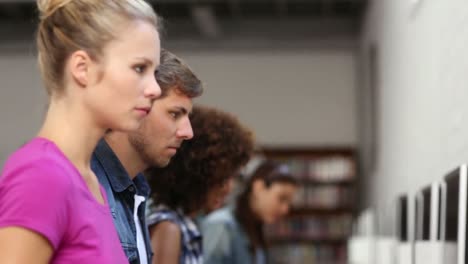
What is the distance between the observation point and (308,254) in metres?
10.7

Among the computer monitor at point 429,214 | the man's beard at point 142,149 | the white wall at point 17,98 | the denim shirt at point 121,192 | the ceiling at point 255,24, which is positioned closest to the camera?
the denim shirt at point 121,192

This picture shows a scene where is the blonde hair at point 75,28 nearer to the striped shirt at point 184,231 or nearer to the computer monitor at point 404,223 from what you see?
the striped shirt at point 184,231

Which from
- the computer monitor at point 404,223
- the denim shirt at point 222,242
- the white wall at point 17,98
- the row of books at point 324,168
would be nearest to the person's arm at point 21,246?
the computer monitor at point 404,223

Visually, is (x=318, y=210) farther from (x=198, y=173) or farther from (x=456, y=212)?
(x=456, y=212)

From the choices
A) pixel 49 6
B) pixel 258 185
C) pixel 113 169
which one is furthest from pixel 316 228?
pixel 49 6

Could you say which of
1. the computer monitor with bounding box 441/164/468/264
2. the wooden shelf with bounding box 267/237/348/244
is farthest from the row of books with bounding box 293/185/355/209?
the computer monitor with bounding box 441/164/468/264

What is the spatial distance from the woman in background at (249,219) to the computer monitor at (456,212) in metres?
1.86

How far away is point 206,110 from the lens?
277 centimetres

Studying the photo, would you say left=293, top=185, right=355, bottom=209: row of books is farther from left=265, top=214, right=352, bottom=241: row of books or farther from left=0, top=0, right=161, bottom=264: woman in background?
left=0, top=0, right=161, bottom=264: woman in background

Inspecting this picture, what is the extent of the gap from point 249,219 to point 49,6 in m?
3.49

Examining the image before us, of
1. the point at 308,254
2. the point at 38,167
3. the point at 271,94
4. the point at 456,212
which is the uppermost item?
the point at 38,167

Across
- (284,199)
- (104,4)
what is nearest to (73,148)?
(104,4)

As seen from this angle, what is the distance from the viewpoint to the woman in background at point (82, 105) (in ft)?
4.02

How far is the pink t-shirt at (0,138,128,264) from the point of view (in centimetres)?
119
